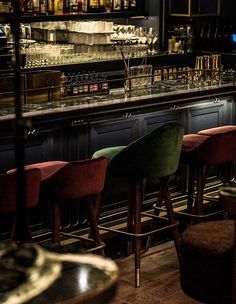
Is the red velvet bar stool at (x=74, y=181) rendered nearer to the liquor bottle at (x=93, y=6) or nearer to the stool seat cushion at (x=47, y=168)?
the stool seat cushion at (x=47, y=168)

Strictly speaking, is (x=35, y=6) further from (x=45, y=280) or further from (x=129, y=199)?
(x=45, y=280)

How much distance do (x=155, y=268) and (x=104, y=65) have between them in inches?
148

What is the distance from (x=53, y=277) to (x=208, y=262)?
1.42 metres

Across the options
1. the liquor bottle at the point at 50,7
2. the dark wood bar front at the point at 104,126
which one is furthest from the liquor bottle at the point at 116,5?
the dark wood bar front at the point at 104,126

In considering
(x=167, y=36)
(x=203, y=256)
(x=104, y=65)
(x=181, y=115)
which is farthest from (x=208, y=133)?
(x=167, y=36)

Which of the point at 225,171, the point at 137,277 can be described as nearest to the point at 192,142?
the point at 225,171

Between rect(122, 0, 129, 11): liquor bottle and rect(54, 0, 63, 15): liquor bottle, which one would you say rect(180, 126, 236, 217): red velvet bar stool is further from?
rect(122, 0, 129, 11): liquor bottle

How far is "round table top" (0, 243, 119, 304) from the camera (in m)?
2.23

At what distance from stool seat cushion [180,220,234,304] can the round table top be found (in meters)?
1.19

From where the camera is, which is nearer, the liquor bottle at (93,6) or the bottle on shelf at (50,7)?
Result: the bottle on shelf at (50,7)

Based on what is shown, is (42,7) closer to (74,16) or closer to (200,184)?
(74,16)

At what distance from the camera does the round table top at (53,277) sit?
2.23 m

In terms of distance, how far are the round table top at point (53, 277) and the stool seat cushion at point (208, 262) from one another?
3.89 feet

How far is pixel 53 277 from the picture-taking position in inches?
92.2
